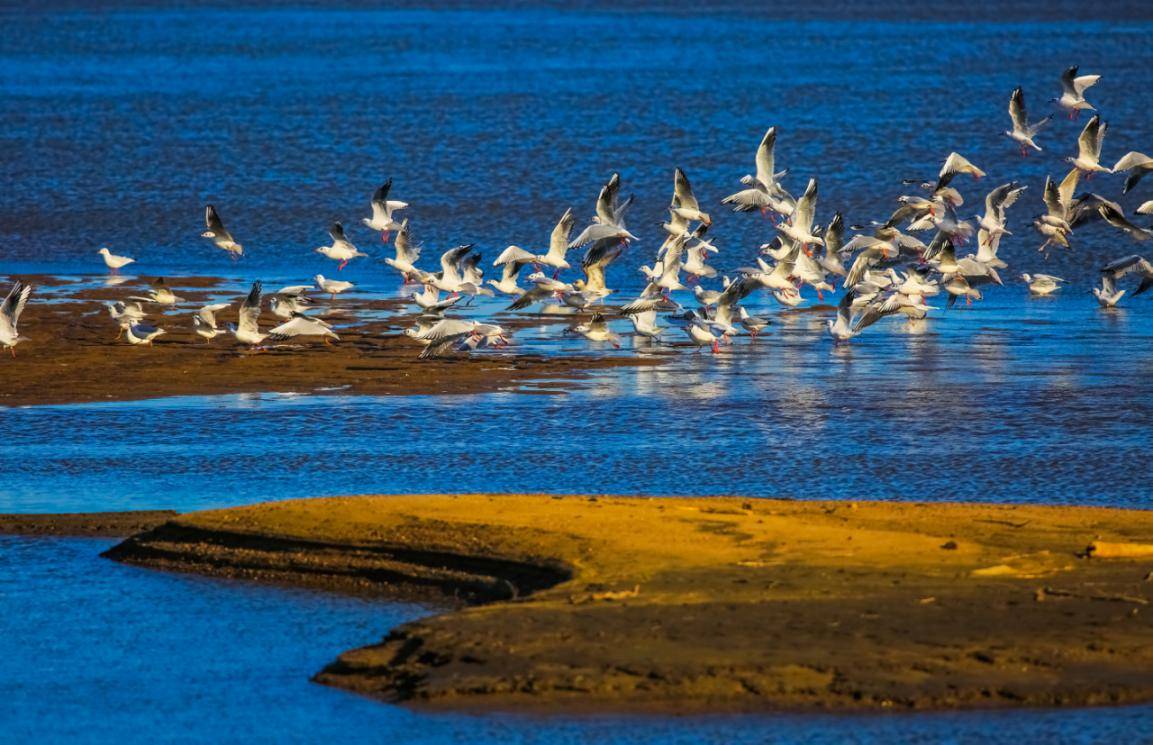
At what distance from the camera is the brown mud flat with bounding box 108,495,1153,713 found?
9352 millimetres

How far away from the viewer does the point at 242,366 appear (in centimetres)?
1977

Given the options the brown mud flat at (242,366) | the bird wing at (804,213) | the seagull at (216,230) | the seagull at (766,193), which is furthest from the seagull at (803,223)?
the seagull at (216,230)

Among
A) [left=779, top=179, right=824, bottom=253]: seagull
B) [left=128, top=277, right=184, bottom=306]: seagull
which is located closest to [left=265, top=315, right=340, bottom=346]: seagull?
[left=128, top=277, right=184, bottom=306]: seagull

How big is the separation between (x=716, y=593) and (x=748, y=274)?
11549mm

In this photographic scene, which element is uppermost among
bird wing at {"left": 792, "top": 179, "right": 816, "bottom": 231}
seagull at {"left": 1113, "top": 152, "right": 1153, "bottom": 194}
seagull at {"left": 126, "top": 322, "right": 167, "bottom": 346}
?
seagull at {"left": 1113, "top": 152, "right": 1153, "bottom": 194}

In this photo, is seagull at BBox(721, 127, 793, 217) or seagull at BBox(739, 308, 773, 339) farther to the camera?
seagull at BBox(721, 127, 793, 217)

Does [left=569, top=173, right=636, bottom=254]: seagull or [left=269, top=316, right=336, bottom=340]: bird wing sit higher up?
[left=569, top=173, right=636, bottom=254]: seagull

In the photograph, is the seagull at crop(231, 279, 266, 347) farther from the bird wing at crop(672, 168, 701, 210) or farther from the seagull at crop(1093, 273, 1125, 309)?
the seagull at crop(1093, 273, 1125, 309)

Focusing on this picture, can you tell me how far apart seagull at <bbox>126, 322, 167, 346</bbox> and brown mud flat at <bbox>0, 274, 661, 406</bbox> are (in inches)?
4.2

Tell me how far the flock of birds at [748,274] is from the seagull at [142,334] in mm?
17

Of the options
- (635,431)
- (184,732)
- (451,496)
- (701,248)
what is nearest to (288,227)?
(701,248)

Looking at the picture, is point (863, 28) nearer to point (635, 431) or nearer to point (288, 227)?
point (288, 227)

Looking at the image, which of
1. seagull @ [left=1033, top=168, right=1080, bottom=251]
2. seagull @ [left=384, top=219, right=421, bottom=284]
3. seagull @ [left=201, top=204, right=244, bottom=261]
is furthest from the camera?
seagull @ [left=201, top=204, right=244, bottom=261]

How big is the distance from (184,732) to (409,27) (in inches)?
2872
